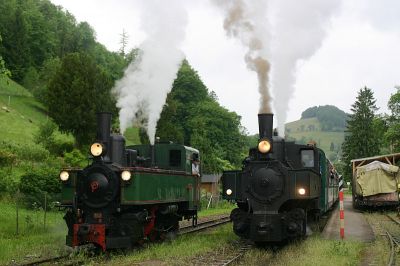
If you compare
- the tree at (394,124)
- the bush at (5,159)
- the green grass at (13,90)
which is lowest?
the bush at (5,159)

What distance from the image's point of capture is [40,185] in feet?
73.0

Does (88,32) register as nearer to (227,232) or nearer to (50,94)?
(50,94)

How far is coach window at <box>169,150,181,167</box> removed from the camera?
589 inches

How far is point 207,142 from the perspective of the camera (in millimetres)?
58531

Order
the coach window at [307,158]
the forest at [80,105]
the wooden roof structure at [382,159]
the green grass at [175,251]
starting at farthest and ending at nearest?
the forest at [80,105]
the wooden roof structure at [382,159]
the coach window at [307,158]
the green grass at [175,251]

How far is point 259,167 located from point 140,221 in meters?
3.08

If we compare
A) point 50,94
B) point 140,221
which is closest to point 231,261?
point 140,221

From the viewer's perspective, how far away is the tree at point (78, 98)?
43031mm

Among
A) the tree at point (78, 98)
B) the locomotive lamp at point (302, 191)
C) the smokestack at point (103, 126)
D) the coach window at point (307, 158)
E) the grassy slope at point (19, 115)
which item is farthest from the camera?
the grassy slope at point (19, 115)

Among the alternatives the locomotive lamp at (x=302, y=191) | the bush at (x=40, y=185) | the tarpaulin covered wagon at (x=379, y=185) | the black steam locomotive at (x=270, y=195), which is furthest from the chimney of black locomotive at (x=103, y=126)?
the tarpaulin covered wagon at (x=379, y=185)

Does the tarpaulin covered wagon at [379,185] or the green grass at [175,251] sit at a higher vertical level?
the tarpaulin covered wagon at [379,185]

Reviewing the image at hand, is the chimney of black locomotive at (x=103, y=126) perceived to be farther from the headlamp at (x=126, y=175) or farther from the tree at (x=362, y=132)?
the tree at (x=362, y=132)

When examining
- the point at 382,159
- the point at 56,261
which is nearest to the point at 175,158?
the point at 56,261

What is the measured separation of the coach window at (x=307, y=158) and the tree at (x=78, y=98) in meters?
31.0
